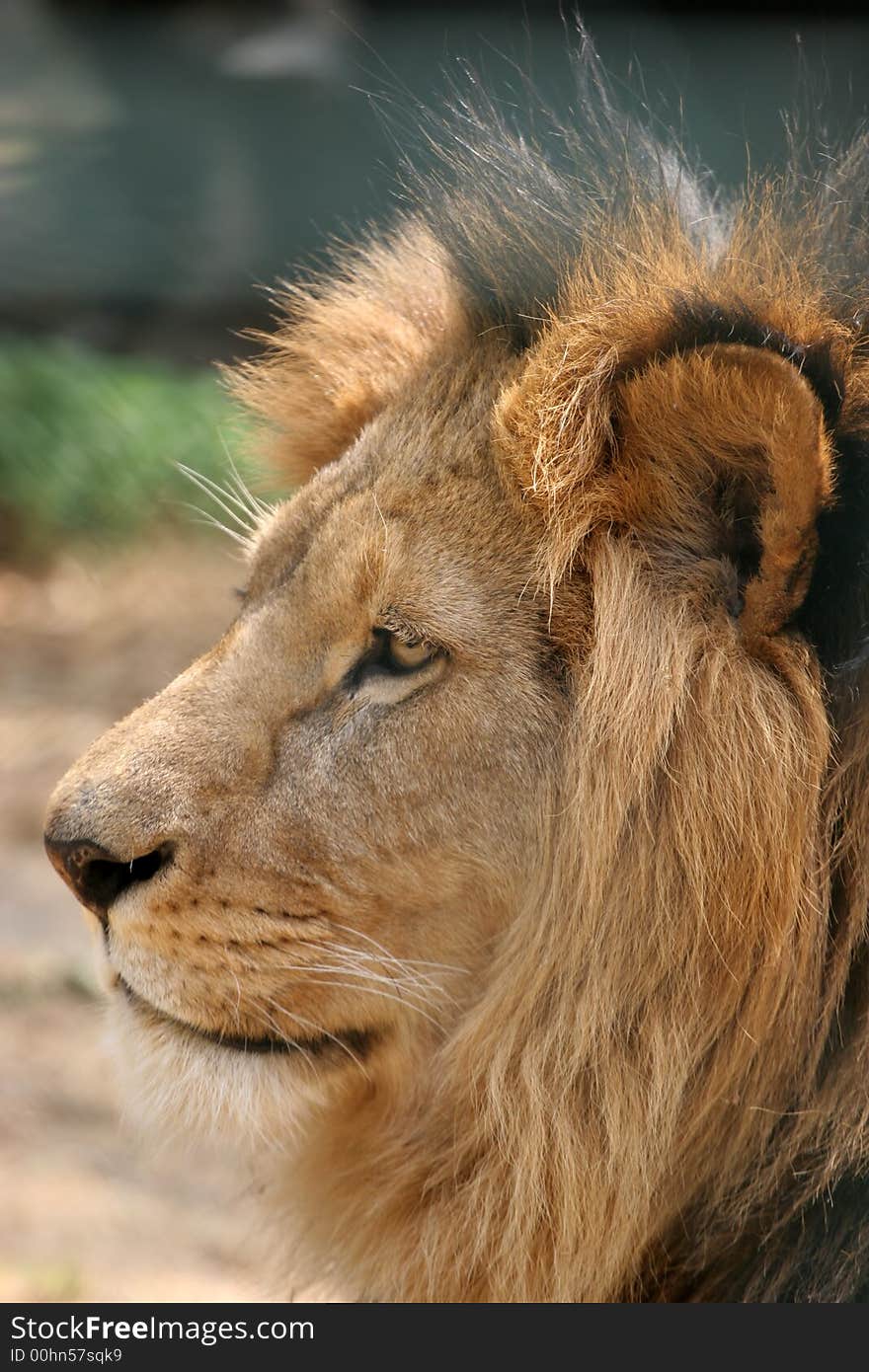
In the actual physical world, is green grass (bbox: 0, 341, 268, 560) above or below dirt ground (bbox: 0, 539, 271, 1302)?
above

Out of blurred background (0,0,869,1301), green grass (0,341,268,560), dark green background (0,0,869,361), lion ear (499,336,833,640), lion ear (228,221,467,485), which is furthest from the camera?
dark green background (0,0,869,361)

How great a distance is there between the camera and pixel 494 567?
4.49 ft

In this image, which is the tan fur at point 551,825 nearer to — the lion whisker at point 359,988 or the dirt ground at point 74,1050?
the lion whisker at point 359,988

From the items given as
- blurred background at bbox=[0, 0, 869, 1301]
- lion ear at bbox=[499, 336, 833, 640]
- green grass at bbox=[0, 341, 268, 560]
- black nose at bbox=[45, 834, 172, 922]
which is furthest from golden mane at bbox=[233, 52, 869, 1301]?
green grass at bbox=[0, 341, 268, 560]

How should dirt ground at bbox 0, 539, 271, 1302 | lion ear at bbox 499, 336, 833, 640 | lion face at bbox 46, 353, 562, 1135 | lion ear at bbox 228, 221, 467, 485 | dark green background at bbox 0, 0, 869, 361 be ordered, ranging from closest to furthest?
lion ear at bbox 499, 336, 833, 640 → lion face at bbox 46, 353, 562, 1135 → lion ear at bbox 228, 221, 467, 485 → dirt ground at bbox 0, 539, 271, 1302 → dark green background at bbox 0, 0, 869, 361

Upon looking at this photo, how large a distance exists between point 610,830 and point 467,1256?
1.40 feet

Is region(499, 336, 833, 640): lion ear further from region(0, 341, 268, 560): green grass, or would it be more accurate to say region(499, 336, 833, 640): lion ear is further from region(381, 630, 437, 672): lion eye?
region(0, 341, 268, 560): green grass

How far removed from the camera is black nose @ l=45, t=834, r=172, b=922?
136 cm

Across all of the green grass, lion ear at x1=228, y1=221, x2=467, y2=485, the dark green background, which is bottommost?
lion ear at x1=228, y1=221, x2=467, y2=485

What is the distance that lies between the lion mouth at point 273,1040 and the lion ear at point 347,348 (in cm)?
63

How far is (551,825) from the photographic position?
1.33 meters

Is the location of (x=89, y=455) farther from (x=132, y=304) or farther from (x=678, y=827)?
(x=678, y=827)

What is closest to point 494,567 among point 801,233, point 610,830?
point 610,830

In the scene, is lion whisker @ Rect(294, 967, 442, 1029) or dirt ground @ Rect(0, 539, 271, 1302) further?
dirt ground @ Rect(0, 539, 271, 1302)
